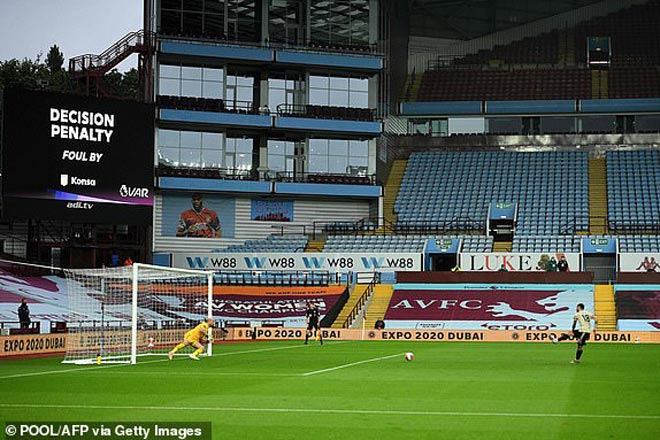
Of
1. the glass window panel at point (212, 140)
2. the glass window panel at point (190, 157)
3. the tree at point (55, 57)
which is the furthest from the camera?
the tree at point (55, 57)

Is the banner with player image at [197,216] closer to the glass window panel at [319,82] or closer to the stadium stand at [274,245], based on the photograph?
the stadium stand at [274,245]

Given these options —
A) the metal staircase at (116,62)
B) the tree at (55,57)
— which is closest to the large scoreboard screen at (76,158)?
the metal staircase at (116,62)

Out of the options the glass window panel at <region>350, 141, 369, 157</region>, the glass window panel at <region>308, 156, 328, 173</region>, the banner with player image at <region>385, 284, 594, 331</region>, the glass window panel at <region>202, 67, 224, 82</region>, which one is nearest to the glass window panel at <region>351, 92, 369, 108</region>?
the glass window panel at <region>350, 141, 369, 157</region>

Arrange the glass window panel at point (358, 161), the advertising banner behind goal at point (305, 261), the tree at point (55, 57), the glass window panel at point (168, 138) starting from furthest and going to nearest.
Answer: the tree at point (55, 57)
the glass window panel at point (358, 161)
the glass window panel at point (168, 138)
the advertising banner behind goal at point (305, 261)

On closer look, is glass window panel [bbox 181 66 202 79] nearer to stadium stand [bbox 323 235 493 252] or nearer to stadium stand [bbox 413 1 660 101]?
stadium stand [bbox 323 235 493 252]

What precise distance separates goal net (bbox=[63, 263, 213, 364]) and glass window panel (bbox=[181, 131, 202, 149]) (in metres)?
11.3

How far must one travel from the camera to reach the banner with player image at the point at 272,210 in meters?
69.6

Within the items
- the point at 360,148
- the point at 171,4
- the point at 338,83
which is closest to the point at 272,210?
the point at 360,148

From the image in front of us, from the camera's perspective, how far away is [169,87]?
67250mm

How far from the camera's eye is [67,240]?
59.0m

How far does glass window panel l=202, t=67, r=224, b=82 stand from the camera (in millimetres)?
68062

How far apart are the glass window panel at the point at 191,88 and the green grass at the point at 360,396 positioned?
36293 millimetres

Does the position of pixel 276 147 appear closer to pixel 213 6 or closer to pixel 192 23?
pixel 192 23

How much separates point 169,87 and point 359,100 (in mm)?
12760
